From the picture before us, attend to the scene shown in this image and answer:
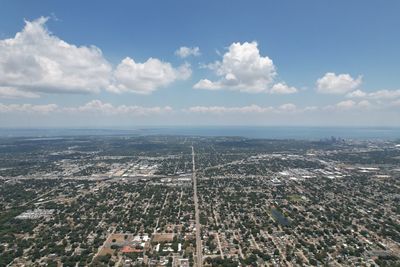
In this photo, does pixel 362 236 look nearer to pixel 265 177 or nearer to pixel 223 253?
pixel 223 253

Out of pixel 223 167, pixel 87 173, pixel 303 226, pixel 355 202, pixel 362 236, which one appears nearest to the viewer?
pixel 362 236

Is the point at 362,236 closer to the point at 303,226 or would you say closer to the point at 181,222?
the point at 303,226

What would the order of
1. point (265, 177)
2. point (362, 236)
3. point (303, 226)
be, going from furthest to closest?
point (265, 177), point (303, 226), point (362, 236)

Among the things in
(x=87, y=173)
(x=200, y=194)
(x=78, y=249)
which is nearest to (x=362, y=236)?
(x=200, y=194)

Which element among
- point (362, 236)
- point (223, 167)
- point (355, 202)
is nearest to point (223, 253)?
point (362, 236)

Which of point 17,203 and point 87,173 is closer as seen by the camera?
point 17,203

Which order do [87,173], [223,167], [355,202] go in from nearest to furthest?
[355,202]
[87,173]
[223,167]

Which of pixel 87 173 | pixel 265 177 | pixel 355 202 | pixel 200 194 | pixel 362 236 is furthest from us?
pixel 87 173

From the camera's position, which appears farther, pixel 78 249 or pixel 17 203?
pixel 17 203

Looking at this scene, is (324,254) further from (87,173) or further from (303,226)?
(87,173)
